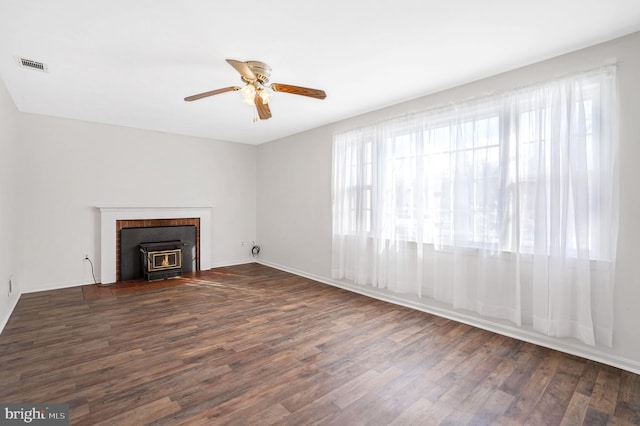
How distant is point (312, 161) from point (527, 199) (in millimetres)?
3324

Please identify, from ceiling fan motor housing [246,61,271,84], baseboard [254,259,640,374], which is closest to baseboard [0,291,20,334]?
ceiling fan motor housing [246,61,271,84]

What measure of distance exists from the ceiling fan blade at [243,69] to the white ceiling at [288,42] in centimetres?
17

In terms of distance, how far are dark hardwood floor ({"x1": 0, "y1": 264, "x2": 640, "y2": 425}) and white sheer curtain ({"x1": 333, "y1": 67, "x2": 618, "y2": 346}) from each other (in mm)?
437

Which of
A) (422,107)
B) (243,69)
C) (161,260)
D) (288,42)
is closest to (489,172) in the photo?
(422,107)

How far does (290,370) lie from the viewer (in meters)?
2.35

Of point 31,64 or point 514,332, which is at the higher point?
point 31,64

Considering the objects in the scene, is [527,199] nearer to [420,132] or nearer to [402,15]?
[420,132]

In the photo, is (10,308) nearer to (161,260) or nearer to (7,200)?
(7,200)

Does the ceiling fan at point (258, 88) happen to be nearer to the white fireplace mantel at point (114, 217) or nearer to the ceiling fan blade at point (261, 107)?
the ceiling fan blade at point (261, 107)

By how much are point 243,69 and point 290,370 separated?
246 cm

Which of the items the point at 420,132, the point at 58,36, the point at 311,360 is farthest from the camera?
the point at 420,132

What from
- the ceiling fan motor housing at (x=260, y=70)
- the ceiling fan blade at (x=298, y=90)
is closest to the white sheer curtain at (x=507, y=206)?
the ceiling fan blade at (x=298, y=90)

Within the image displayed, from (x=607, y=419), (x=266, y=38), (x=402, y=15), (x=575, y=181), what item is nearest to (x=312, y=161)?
(x=266, y=38)

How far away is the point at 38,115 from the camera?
4.36 meters
